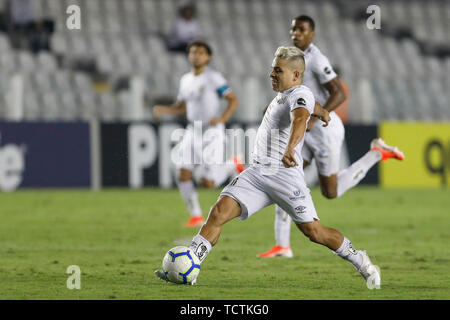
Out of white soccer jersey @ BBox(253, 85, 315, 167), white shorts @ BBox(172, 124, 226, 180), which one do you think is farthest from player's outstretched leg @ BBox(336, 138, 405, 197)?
white shorts @ BBox(172, 124, 226, 180)

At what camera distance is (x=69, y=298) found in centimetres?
649

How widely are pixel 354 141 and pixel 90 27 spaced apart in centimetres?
653

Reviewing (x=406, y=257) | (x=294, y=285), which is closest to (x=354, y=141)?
(x=406, y=257)

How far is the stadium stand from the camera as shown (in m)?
19.5

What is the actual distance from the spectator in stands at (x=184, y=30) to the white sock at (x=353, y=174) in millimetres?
11798

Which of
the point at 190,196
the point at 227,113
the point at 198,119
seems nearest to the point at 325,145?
the point at 227,113

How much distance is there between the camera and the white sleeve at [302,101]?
270 inches

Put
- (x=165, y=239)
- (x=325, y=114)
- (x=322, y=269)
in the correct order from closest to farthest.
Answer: (x=325, y=114), (x=322, y=269), (x=165, y=239)

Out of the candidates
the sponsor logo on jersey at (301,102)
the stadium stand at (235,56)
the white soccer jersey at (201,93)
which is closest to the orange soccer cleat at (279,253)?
the sponsor logo on jersey at (301,102)

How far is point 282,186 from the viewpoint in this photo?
7.02m

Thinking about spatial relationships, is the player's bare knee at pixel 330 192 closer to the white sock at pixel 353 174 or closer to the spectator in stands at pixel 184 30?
the white sock at pixel 353 174

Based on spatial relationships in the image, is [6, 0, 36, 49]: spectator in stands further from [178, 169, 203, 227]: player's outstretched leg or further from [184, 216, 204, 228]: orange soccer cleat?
[184, 216, 204, 228]: orange soccer cleat

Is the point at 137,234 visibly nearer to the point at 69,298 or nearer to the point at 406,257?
the point at 406,257

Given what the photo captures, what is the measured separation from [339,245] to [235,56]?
16.2m
